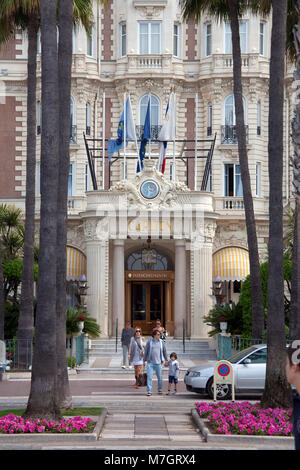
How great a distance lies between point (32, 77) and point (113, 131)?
15391 mm

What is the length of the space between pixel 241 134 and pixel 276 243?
415 inches

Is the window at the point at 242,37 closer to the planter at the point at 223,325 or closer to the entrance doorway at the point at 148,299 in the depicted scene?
the entrance doorway at the point at 148,299

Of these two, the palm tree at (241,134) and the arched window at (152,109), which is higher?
the arched window at (152,109)

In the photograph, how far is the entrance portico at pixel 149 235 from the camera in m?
42.4

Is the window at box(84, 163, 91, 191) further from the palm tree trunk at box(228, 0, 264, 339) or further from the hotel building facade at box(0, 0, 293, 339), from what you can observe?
the palm tree trunk at box(228, 0, 264, 339)

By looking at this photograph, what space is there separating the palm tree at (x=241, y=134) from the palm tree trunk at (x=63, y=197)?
30.1ft

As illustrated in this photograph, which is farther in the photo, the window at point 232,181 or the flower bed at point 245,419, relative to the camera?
the window at point 232,181

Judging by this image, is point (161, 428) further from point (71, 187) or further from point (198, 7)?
point (71, 187)

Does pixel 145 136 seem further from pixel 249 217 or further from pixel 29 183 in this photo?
pixel 249 217

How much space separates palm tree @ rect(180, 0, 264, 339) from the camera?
29.2 metres

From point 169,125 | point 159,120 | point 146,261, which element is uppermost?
point 159,120

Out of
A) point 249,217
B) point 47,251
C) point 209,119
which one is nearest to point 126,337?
point 249,217

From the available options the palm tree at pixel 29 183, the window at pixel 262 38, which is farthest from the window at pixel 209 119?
the palm tree at pixel 29 183

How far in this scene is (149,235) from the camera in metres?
42.8
